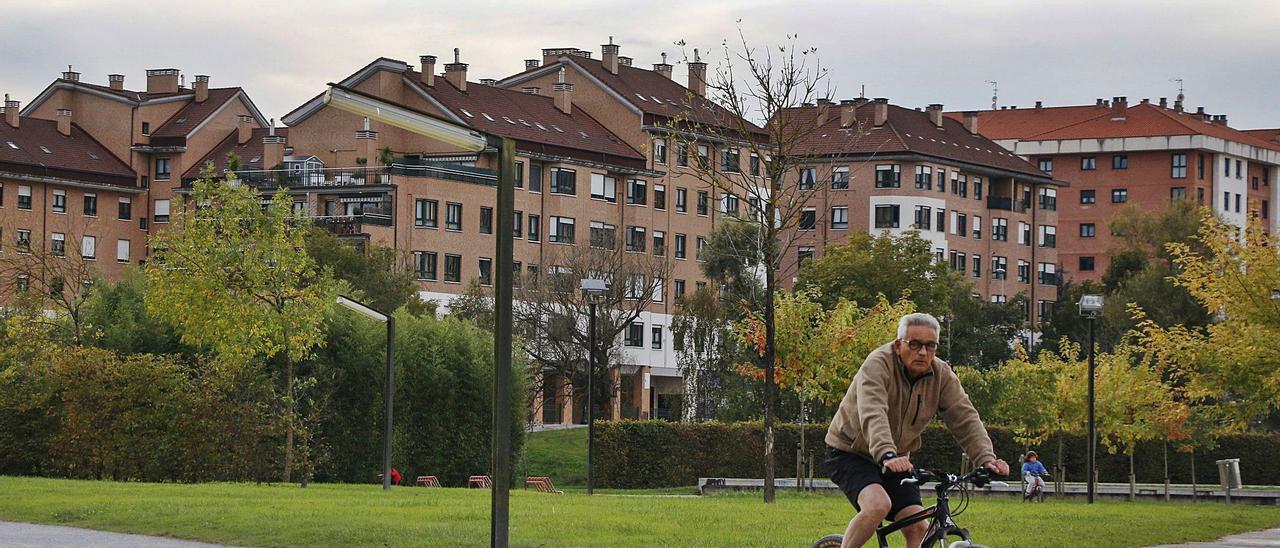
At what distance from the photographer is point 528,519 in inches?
876

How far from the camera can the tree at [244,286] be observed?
38.2 m

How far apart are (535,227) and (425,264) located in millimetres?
7047

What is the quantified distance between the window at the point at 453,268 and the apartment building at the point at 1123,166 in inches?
2227

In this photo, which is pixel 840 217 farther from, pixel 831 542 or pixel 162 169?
pixel 831 542

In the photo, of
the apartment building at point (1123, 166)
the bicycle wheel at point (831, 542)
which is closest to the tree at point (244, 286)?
the bicycle wheel at point (831, 542)

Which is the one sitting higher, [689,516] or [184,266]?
[184,266]

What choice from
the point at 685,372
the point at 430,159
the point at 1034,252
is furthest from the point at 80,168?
the point at 1034,252

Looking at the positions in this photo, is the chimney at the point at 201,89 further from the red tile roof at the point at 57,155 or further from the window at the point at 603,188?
the window at the point at 603,188

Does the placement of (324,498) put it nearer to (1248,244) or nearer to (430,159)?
(1248,244)

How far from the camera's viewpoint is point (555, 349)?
255 feet

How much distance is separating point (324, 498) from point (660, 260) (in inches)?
2567

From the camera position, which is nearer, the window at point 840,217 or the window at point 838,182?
the window at point 838,182

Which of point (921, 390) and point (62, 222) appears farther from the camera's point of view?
point (62, 222)

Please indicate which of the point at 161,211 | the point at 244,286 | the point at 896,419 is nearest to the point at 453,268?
the point at 161,211
